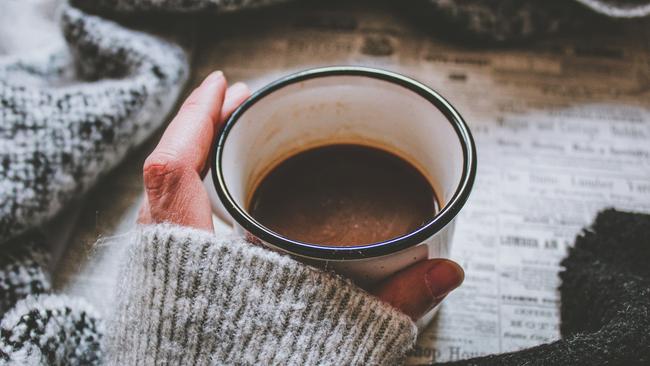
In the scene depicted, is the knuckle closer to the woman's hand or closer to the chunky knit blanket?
the woman's hand

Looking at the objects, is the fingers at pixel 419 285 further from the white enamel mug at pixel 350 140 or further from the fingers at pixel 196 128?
the fingers at pixel 196 128

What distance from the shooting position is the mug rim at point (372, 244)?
1.05 feet

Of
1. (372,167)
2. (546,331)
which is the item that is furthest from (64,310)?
(546,331)

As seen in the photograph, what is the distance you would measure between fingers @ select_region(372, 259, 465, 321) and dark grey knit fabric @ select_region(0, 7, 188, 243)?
0.30m

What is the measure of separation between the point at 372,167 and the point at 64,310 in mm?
A: 248

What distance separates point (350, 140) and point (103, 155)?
0.22 meters

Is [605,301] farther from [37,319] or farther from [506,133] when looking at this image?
[37,319]

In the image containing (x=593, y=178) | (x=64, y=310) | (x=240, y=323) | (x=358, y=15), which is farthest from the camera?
(x=358, y=15)

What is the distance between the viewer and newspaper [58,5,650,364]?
50 cm

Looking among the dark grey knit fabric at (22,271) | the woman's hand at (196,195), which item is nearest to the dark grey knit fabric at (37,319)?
the dark grey knit fabric at (22,271)

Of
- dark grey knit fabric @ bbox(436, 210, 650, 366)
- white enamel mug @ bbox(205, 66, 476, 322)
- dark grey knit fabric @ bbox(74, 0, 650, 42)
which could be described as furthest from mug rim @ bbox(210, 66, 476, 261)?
dark grey knit fabric @ bbox(74, 0, 650, 42)

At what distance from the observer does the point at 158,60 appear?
59 cm

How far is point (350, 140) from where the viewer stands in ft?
1.55

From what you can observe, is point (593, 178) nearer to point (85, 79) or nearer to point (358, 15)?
point (358, 15)
